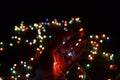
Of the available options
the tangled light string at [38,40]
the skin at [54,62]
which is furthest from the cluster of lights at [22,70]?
the skin at [54,62]

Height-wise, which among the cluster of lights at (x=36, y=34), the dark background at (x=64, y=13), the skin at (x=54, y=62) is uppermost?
the dark background at (x=64, y=13)

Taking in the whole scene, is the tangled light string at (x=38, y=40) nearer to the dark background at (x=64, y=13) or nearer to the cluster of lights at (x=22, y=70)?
the cluster of lights at (x=22, y=70)

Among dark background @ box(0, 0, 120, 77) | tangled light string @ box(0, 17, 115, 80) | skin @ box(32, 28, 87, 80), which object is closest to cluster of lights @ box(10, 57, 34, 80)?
tangled light string @ box(0, 17, 115, 80)

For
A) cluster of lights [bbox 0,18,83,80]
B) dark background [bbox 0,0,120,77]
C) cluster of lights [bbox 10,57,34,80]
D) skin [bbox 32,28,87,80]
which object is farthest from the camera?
dark background [bbox 0,0,120,77]

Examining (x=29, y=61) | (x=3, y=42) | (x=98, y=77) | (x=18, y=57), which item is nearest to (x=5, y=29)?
(x=3, y=42)

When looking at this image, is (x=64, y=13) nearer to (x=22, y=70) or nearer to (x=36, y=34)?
(x=36, y=34)

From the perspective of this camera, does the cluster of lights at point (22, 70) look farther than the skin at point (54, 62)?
Yes

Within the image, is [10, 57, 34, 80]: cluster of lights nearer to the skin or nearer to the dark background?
the skin

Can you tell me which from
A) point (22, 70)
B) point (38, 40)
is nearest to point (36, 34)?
point (38, 40)
